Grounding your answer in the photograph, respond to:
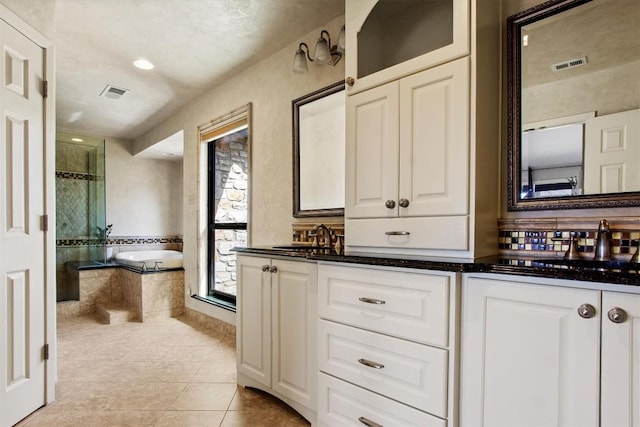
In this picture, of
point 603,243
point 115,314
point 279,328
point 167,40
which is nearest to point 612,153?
point 603,243

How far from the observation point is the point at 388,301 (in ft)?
4.53

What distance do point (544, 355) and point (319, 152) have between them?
1.77m

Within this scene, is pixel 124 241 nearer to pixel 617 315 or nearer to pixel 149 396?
pixel 149 396

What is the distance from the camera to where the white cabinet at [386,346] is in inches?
48.8

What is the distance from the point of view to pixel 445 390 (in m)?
1.23

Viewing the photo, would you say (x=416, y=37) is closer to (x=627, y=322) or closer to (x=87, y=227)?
(x=627, y=322)

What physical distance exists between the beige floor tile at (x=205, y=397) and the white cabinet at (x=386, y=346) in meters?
0.71

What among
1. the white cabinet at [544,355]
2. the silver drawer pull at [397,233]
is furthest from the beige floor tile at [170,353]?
the white cabinet at [544,355]

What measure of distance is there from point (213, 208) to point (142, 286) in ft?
3.90

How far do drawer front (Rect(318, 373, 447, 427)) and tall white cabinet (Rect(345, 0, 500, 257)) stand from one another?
0.61 m

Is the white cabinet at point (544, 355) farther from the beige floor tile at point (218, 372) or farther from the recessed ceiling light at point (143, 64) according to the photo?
the recessed ceiling light at point (143, 64)

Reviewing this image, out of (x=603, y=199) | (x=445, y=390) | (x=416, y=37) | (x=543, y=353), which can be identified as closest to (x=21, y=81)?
(x=416, y=37)

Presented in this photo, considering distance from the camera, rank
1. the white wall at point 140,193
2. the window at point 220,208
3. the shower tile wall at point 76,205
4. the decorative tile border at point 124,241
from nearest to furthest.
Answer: the window at point 220,208 < the shower tile wall at point 76,205 < the decorative tile border at point 124,241 < the white wall at point 140,193

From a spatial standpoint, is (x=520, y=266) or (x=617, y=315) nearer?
(x=617, y=315)
